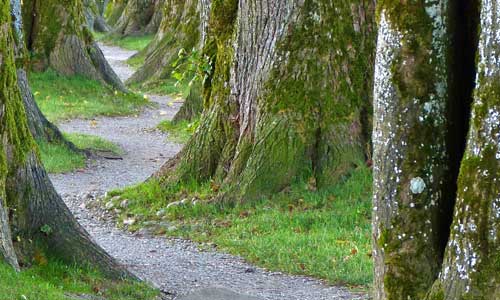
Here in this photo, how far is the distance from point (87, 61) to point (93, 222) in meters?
10.4

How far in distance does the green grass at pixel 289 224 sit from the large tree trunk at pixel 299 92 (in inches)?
9.2

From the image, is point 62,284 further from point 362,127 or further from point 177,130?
point 177,130

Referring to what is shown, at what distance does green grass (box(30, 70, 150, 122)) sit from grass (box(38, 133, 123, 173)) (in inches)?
131

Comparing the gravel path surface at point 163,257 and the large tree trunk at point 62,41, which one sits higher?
the large tree trunk at point 62,41

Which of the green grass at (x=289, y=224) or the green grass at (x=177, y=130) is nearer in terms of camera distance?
the green grass at (x=289, y=224)

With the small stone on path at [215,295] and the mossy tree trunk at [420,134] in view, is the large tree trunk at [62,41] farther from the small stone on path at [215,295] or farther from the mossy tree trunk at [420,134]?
the mossy tree trunk at [420,134]

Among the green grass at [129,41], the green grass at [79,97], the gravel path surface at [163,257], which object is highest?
the green grass at [129,41]

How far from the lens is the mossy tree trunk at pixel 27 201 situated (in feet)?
25.6

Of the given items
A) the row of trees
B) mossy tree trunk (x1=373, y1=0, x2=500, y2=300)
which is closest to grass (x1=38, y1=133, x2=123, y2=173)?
the row of trees

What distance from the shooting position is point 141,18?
121ft

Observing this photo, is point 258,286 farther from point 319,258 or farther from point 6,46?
point 6,46

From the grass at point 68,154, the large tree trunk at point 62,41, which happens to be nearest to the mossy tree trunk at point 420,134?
the grass at point 68,154

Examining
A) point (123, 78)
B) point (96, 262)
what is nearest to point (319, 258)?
point (96, 262)

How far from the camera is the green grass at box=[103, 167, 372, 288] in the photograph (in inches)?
367
